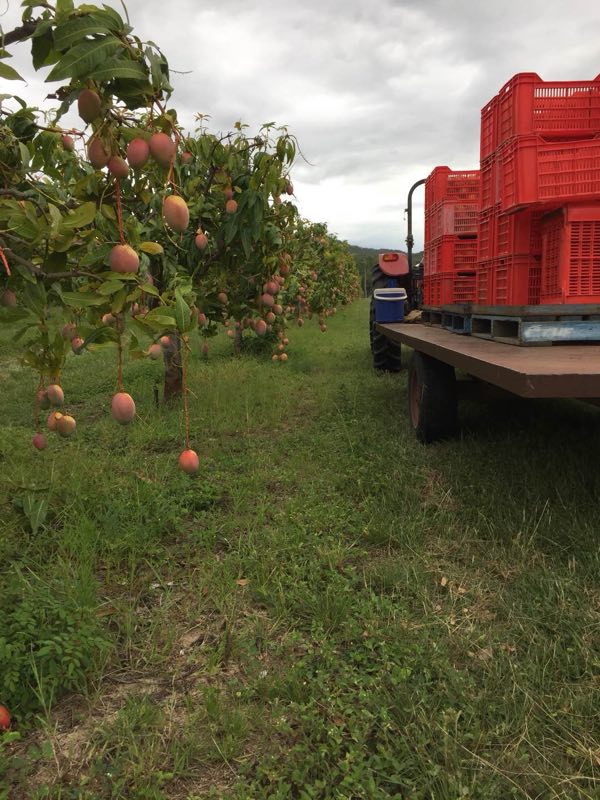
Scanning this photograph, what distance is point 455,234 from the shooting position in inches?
219

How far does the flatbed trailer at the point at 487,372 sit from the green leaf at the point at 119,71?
5.29 ft

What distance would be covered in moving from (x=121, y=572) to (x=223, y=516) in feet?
2.36

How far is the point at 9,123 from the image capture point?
2.04 metres

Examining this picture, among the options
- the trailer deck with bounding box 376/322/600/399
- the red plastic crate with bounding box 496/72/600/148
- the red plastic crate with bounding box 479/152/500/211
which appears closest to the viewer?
the trailer deck with bounding box 376/322/600/399

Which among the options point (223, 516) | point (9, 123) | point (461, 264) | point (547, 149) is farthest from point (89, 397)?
point (547, 149)

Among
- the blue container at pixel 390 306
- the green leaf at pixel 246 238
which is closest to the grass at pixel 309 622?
the green leaf at pixel 246 238

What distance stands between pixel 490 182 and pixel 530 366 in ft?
8.16

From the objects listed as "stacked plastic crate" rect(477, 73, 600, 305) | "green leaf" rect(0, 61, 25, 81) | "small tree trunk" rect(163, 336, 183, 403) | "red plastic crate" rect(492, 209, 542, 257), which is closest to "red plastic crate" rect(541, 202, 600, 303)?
"stacked plastic crate" rect(477, 73, 600, 305)

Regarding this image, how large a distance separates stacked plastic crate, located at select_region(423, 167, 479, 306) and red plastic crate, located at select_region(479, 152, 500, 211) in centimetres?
106

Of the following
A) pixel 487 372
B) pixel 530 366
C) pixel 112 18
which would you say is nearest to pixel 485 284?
pixel 487 372

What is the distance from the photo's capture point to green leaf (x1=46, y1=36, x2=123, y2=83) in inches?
46.4

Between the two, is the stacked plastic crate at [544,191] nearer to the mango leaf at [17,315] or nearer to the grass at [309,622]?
the grass at [309,622]

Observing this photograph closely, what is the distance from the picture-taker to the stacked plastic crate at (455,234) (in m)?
5.57

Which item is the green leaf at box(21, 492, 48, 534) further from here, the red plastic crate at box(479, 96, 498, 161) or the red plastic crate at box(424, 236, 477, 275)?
the red plastic crate at box(424, 236, 477, 275)
